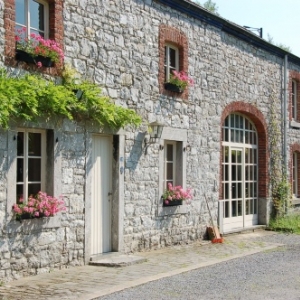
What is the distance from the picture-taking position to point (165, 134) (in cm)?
1187

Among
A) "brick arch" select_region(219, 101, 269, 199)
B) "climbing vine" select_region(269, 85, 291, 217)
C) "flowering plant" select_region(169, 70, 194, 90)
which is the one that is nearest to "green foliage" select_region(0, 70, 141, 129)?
"flowering plant" select_region(169, 70, 194, 90)

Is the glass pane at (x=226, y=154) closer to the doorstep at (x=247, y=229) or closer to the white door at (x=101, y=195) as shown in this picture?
the doorstep at (x=247, y=229)

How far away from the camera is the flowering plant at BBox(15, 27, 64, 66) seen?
8.67m

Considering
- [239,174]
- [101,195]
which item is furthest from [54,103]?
[239,174]

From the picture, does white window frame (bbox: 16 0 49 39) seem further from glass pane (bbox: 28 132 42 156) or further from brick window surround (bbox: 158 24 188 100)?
brick window surround (bbox: 158 24 188 100)

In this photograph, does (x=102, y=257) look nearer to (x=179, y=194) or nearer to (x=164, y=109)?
(x=179, y=194)

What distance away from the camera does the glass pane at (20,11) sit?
887 centimetres

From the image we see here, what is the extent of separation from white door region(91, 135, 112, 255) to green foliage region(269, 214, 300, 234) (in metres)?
6.79

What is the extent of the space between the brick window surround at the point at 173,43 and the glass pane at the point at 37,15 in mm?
3177

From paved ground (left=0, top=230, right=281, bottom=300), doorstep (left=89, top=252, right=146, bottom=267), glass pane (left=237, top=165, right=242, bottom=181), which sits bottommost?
paved ground (left=0, top=230, right=281, bottom=300)

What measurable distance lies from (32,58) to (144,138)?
3276mm

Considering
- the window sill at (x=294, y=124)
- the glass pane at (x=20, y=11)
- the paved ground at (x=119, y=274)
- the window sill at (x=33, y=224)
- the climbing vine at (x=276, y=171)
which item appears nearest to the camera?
the paved ground at (x=119, y=274)

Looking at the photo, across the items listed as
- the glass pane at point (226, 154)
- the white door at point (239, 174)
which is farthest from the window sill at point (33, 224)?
the glass pane at point (226, 154)

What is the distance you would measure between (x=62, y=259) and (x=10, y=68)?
10.2ft
